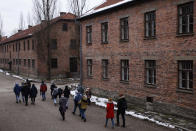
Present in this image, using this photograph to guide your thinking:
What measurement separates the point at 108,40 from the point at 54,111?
7660mm

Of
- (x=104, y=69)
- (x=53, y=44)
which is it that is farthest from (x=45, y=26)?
(x=104, y=69)

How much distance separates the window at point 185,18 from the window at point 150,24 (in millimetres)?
2032

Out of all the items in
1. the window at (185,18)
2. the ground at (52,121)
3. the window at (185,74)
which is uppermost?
the window at (185,18)

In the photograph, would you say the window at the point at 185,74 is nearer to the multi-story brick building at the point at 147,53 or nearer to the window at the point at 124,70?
the multi-story brick building at the point at 147,53

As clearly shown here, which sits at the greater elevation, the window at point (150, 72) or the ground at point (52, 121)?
the window at point (150, 72)

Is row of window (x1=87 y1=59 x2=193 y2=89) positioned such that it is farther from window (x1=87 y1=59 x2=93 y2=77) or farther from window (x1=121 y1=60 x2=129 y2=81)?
window (x1=87 y1=59 x2=93 y2=77)

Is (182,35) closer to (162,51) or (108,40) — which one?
(162,51)

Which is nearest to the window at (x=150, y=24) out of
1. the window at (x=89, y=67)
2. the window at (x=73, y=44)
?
the window at (x=89, y=67)

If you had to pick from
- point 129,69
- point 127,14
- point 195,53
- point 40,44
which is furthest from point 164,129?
point 40,44

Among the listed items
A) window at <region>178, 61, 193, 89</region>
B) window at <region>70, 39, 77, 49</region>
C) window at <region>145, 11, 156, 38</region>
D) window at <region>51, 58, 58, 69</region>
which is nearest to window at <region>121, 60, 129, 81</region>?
window at <region>145, 11, 156, 38</region>

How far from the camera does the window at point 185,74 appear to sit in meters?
12.9

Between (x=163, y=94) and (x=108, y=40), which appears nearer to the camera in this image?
(x=163, y=94)

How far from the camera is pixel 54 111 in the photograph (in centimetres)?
1523

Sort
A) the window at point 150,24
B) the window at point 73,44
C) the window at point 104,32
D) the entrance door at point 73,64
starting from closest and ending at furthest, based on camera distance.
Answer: the window at point 150,24, the window at point 104,32, the window at point 73,44, the entrance door at point 73,64
